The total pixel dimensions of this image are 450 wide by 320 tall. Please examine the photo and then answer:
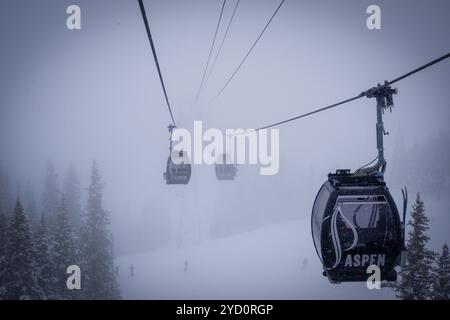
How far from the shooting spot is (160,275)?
157ft

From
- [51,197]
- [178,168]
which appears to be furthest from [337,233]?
[51,197]

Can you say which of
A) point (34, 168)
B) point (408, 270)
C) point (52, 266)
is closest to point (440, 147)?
point (408, 270)

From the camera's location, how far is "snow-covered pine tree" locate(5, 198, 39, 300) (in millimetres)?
18312

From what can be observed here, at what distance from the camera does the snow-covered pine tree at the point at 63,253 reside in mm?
21297

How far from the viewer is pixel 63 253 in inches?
851

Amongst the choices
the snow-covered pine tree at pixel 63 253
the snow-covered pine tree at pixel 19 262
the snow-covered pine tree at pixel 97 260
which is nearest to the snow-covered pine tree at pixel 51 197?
the snow-covered pine tree at pixel 97 260

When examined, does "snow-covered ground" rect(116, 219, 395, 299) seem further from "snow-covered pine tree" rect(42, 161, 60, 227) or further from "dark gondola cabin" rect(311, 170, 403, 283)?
"dark gondola cabin" rect(311, 170, 403, 283)

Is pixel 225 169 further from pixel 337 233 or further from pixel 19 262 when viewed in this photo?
pixel 337 233

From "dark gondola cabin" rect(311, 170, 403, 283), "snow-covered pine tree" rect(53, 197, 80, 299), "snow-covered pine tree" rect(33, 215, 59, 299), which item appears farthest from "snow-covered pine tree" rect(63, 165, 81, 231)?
"dark gondola cabin" rect(311, 170, 403, 283)

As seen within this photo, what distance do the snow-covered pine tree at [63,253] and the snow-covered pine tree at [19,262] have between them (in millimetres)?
2475

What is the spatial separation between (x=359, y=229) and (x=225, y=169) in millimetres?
16008

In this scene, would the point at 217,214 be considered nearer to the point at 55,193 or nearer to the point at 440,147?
the point at 55,193

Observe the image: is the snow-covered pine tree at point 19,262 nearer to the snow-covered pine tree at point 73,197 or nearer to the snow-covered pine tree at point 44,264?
the snow-covered pine tree at point 44,264

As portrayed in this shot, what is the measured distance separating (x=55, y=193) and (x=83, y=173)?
83.2 metres
